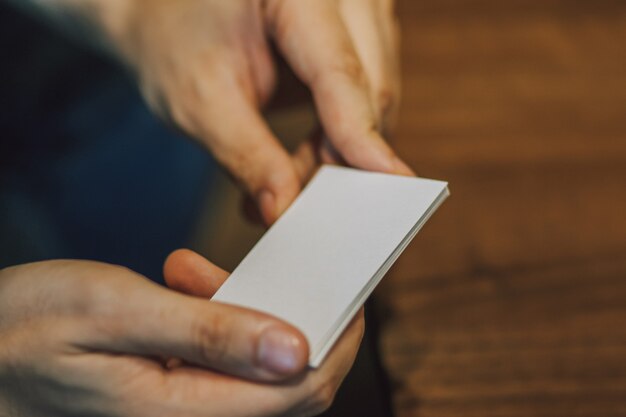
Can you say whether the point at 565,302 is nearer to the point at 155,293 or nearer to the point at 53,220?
the point at 155,293

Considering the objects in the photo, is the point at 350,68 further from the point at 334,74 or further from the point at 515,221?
the point at 515,221

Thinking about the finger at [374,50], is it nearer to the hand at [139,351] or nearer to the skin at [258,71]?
the skin at [258,71]

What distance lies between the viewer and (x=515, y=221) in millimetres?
557

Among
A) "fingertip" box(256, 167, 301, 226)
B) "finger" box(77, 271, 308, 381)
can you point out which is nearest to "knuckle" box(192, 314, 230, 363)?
"finger" box(77, 271, 308, 381)

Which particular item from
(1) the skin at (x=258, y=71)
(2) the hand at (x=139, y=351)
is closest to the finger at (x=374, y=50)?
(1) the skin at (x=258, y=71)

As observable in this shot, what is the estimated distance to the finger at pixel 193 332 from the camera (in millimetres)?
310

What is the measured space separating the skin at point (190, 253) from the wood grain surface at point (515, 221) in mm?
100

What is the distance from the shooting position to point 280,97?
2.11 feet

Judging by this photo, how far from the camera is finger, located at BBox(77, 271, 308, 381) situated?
0.31 m

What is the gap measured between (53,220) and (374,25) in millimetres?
399

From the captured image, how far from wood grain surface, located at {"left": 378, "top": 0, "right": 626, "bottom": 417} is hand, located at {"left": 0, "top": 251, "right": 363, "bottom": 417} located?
0.45 feet

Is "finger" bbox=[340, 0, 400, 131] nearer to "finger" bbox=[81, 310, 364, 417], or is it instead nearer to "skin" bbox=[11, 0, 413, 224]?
"skin" bbox=[11, 0, 413, 224]

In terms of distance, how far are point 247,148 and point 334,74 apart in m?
0.08

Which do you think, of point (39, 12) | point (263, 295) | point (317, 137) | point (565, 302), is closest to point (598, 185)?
point (565, 302)
